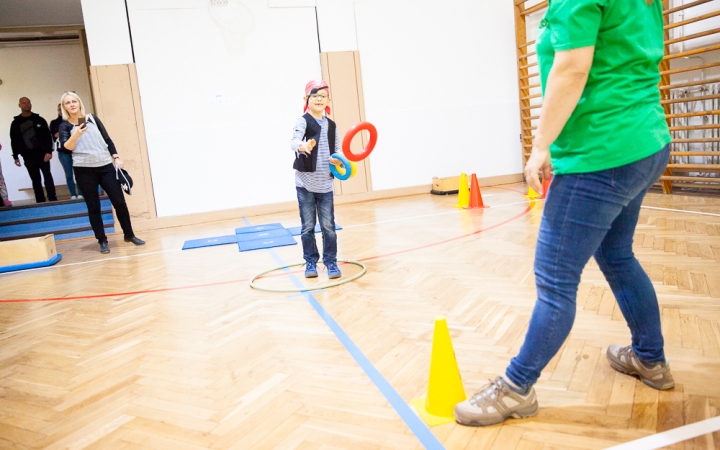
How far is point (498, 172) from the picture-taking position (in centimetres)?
852

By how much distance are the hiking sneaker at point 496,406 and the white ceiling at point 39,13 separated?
889 cm

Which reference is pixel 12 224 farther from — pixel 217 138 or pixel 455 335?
pixel 455 335

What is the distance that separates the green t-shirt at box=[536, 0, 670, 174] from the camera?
142 centimetres

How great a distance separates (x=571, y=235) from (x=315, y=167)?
2.39m

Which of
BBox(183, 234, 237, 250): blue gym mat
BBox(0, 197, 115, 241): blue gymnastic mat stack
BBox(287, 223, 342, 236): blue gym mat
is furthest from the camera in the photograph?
BBox(0, 197, 115, 241): blue gymnastic mat stack

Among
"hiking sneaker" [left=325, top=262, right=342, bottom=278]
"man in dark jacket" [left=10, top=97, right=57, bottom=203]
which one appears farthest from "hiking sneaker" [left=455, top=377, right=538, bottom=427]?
"man in dark jacket" [left=10, top=97, right=57, bottom=203]

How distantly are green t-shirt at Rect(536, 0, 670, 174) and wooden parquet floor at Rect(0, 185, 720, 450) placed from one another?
0.83 m

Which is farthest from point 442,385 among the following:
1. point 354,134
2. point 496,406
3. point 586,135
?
point 354,134

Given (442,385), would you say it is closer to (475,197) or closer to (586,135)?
(586,135)

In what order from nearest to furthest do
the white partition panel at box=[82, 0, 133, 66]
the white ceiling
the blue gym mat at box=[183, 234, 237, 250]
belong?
the blue gym mat at box=[183, 234, 237, 250], the white partition panel at box=[82, 0, 133, 66], the white ceiling

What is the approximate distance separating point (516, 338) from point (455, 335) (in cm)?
27

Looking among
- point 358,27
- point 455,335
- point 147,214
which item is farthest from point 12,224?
point 455,335

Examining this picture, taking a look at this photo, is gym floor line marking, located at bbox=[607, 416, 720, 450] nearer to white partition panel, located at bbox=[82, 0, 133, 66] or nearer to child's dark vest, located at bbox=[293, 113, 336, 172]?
child's dark vest, located at bbox=[293, 113, 336, 172]

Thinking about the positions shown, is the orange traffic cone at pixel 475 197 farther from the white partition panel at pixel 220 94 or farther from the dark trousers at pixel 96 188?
the dark trousers at pixel 96 188
